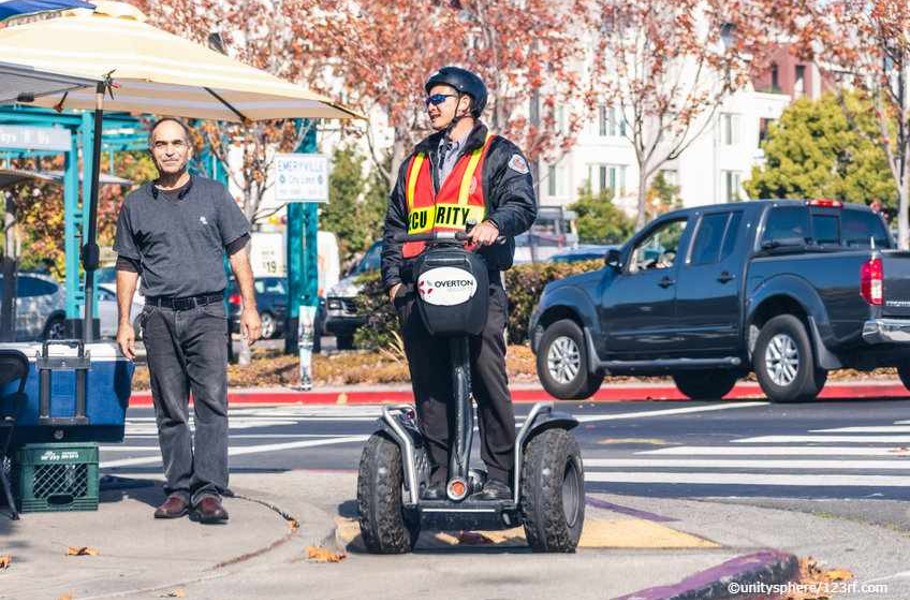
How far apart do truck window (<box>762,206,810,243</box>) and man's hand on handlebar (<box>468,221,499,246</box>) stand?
11.1 m

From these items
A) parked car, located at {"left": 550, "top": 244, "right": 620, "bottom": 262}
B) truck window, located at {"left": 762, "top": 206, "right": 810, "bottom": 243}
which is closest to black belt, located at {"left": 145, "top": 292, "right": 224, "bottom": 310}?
truck window, located at {"left": 762, "top": 206, "right": 810, "bottom": 243}

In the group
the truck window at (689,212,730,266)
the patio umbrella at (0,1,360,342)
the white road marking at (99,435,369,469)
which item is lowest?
the white road marking at (99,435,369,469)

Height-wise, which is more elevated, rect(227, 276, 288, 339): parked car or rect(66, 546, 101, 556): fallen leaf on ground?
rect(227, 276, 288, 339): parked car

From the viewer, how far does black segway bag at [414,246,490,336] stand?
7.64 meters

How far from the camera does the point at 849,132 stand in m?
75.1

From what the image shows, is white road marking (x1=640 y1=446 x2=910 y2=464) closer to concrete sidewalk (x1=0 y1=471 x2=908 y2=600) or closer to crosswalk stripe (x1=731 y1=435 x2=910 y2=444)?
crosswalk stripe (x1=731 y1=435 x2=910 y2=444)

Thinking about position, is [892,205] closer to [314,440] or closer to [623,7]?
[623,7]

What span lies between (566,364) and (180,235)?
11.2 metres

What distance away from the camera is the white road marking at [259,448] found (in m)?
13.4

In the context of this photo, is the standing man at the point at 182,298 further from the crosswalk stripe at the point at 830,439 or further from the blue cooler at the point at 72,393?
the crosswalk stripe at the point at 830,439

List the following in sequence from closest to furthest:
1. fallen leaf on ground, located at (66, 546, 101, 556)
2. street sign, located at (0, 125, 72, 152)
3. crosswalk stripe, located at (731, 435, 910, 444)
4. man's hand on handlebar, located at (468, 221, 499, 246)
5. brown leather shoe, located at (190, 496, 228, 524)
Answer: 1. man's hand on handlebar, located at (468, 221, 499, 246)
2. fallen leaf on ground, located at (66, 546, 101, 556)
3. brown leather shoe, located at (190, 496, 228, 524)
4. crosswalk stripe, located at (731, 435, 910, 444)
5. street sign, located at (0, 125, 72, 152)

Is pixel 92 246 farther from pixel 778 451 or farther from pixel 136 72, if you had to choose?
pixel 778 451

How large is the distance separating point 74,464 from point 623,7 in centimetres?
2223

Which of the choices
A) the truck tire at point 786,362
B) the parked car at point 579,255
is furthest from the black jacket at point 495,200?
the parked car at point 579,255
